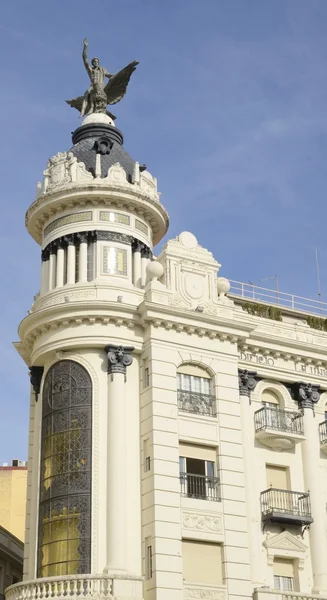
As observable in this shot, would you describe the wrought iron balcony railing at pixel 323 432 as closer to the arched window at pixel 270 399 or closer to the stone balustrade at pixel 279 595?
the arched window at pixel 270 399

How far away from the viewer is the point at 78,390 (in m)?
40.5

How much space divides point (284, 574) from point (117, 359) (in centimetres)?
1152

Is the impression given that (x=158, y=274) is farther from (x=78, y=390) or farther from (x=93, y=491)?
(x=93, y=491)

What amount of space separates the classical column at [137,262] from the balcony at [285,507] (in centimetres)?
1070

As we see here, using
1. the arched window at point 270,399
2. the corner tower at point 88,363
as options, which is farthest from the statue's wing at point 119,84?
the arched window at point 270,399

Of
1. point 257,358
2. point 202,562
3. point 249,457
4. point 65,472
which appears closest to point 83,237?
point 257,358

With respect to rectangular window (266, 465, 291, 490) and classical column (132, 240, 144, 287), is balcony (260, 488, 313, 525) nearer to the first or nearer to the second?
rectangular window (266, 465, 291, 490)

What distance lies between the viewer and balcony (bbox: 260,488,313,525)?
41531 millimetres

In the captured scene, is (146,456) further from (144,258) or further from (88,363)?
(144,258)

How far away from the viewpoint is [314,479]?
43562mm

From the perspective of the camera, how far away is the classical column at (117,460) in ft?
122

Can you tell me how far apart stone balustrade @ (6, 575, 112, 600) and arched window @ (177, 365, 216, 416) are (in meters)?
8.09

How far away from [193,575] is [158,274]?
12640 mm

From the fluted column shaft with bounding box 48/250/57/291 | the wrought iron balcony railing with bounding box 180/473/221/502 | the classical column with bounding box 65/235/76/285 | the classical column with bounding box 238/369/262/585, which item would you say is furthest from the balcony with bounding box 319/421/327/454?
the fluted column shaft with bounding box 48/250/57/291
